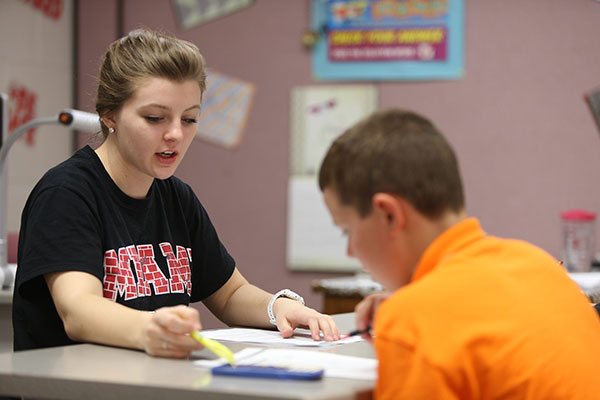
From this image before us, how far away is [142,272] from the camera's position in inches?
53.9

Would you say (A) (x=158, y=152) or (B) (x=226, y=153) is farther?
(B) (x=226, y=153)

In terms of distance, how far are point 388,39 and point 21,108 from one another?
5.33 ft

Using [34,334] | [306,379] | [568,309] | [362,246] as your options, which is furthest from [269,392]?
[34,334]

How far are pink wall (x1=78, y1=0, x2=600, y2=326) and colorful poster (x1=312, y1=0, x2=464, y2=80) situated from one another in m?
0.06

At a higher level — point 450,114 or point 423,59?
point 423,59

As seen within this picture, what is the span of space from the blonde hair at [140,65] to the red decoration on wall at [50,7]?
7.38 ft

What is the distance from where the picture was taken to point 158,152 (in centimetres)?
139

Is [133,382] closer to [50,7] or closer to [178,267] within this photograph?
[178,267]

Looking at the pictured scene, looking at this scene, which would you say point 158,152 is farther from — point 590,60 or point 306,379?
point 590,60

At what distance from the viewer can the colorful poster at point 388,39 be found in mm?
3357

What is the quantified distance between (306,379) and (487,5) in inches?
109

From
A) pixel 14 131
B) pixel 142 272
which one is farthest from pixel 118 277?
pixel 14 131

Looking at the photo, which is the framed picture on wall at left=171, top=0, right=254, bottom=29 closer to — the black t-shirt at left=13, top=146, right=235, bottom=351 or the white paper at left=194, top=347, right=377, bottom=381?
the black t-shirt at left=13, top=146, right=235, bottom=351

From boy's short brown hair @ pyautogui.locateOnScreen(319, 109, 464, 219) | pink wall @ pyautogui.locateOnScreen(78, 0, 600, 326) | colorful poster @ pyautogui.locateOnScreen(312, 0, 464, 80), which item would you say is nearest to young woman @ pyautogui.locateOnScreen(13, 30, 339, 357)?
boy's short brown hair @ pyautogui.locateOnScreen(319, 109, 464, 219)
